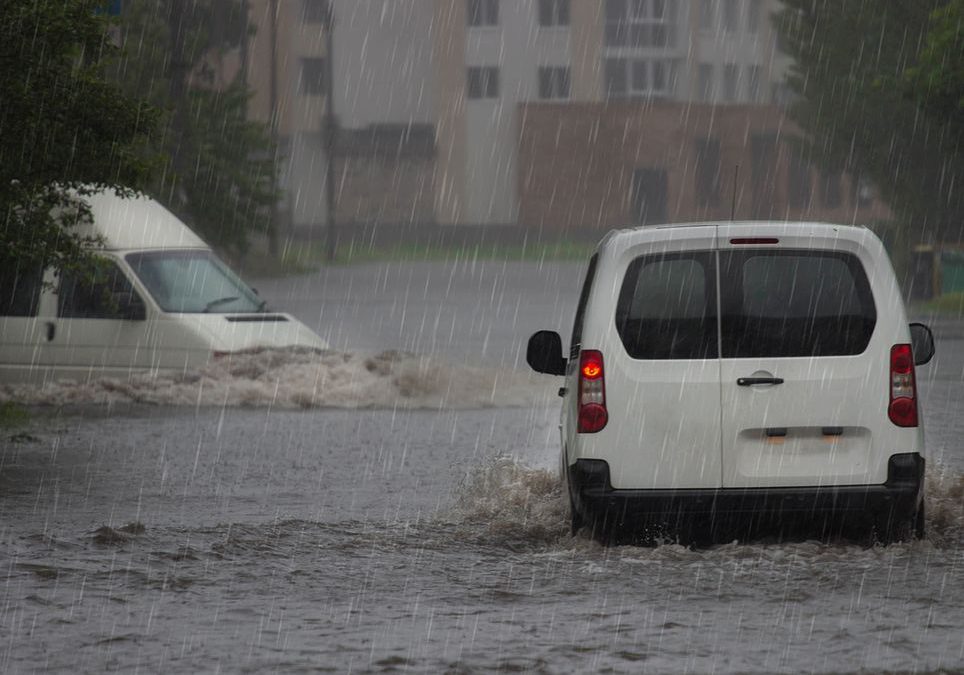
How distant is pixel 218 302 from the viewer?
60.8ft

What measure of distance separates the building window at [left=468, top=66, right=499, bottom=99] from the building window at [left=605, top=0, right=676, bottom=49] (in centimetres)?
685

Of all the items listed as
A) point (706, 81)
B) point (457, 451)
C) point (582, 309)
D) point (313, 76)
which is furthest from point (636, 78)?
point (582, 309)

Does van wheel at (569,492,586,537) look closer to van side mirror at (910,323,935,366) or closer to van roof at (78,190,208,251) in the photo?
van side mirror at (910,323,935,366)

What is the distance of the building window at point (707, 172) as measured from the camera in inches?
3187

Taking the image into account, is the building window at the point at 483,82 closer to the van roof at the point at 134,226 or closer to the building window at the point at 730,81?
the building window at the point at 730,81

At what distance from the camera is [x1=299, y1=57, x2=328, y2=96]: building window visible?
3396 inches

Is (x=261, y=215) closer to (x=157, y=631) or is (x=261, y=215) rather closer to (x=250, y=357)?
(x=250, y=357)

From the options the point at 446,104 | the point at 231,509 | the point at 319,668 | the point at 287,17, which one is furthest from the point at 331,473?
the point at 287,17

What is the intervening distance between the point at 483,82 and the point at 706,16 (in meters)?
13.7

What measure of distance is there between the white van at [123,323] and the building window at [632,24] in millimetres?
68870

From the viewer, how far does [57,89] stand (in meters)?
13.5

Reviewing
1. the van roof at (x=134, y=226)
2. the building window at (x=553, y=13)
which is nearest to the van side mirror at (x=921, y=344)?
the van roof at (x=134, y=226)

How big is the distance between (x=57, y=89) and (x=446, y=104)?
68.0 meters

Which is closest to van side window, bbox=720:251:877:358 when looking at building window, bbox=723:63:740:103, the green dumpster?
the green dumpster
